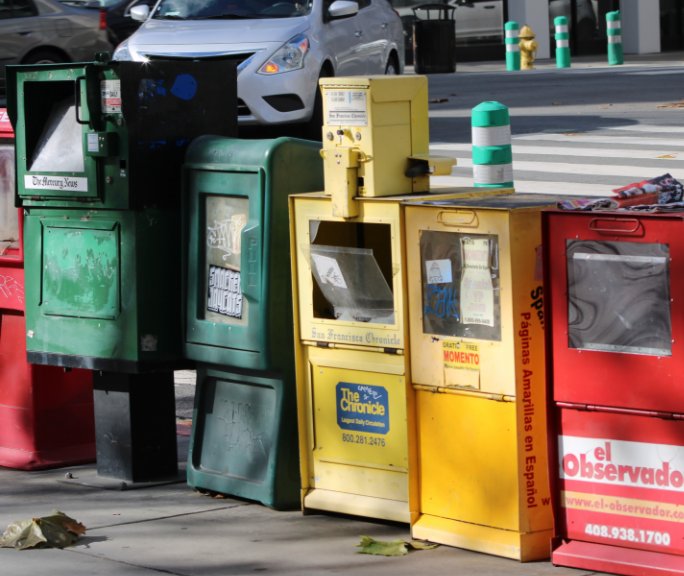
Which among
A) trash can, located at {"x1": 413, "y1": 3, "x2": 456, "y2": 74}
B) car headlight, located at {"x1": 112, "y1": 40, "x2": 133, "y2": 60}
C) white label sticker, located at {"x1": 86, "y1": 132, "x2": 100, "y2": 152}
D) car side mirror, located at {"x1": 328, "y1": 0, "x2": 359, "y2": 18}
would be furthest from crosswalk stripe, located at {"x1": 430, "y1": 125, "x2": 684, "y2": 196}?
trash can, located at {"x1": 413, "y1": 3, "x2": 456, "y2": 74}

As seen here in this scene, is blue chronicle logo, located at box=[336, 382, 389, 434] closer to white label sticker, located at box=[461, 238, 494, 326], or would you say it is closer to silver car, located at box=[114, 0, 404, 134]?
white label sticker, located at box=[461, 238, 494, 326]

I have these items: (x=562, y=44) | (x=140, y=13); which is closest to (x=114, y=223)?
(x=140, y=13)

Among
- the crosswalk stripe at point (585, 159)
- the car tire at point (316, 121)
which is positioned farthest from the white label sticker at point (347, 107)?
the car tire at point (316, 121)

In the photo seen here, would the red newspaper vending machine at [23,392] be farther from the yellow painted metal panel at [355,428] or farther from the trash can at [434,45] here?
the trash can at [434,45]

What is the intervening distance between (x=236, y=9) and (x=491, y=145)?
5.31 m

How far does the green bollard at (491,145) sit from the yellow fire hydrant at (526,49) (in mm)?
18531

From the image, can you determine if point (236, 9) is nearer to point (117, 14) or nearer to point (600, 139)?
point (600, 139)

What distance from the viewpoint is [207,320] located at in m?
5.93

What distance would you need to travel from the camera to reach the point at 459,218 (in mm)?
5023

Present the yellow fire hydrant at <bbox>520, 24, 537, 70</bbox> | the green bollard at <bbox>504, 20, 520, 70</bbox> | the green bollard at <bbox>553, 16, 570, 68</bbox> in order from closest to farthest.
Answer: the green bollard at <bbox>553, 16, 570, 68</bbox>
the yellow fire hydrant at <bbox>520, 24, 537, 70</bbox>
the green bollard at <bbox>504, 20, 520, 70</bbox>

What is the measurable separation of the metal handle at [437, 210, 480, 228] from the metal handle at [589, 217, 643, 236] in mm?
430

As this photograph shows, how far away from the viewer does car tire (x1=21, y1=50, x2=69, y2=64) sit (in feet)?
61.0

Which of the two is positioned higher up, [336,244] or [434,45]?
[434,45]

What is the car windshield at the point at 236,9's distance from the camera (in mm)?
14078
